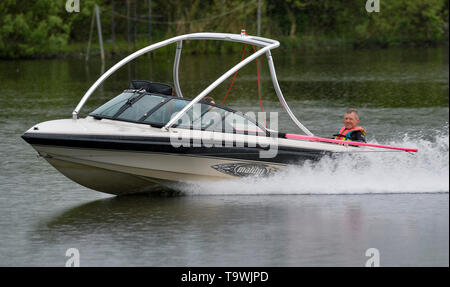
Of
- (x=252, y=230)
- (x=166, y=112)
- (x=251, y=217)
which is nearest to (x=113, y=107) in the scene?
(x=166, y=112)

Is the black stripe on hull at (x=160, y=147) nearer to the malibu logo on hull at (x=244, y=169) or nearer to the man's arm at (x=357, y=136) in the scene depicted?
the malibu logo on hull at (x=244, y=169)

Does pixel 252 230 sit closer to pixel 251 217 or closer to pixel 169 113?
pixel 251 217

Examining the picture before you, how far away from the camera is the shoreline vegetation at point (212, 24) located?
66.1 m

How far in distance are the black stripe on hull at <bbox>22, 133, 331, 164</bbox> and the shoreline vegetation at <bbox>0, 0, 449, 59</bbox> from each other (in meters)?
47.7

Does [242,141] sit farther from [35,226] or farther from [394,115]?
[394,115]

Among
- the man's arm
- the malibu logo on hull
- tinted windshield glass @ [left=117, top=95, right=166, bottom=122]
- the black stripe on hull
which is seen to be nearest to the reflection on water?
the malibu logo on hull

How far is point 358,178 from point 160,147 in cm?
340

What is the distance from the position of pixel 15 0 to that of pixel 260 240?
58.2m

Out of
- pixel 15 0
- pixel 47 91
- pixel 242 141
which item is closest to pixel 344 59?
pixel 15 0

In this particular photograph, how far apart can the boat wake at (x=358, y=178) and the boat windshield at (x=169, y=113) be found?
36.7 inches

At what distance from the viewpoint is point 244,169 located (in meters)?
13.6

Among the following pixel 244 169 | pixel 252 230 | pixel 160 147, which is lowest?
pixel 252 230

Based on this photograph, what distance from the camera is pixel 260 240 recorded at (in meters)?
11.4

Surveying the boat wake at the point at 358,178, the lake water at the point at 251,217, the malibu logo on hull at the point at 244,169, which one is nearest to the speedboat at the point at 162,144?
the malibu logo on hull at the point at 244,169
